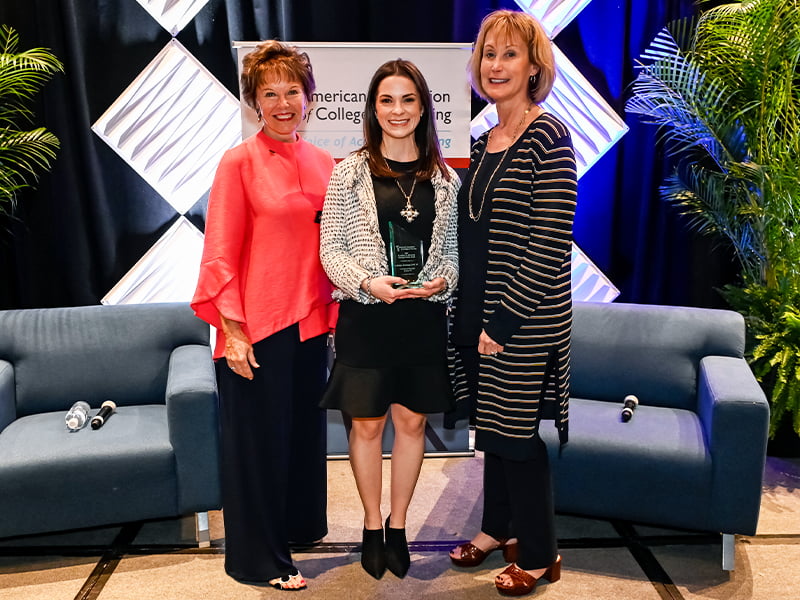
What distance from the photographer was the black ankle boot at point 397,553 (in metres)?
2.56

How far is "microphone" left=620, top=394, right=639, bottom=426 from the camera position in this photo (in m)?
2.92

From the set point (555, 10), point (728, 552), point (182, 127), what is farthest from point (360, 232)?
point (555, 10)

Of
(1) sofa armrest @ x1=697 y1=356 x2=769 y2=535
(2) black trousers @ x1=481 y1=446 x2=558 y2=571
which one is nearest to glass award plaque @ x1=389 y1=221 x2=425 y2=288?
(2) black trousers @ x1=481 y1=446 x2=558 y2=571

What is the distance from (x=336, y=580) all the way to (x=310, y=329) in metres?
0.84

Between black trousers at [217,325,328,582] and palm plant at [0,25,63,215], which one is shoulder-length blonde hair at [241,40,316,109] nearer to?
black trousers at [217,325,328,582]

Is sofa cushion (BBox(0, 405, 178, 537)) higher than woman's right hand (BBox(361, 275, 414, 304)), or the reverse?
woman's right hand (BBox(361, 275, 414, 304))

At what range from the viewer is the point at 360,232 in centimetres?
230

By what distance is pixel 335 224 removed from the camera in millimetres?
2307

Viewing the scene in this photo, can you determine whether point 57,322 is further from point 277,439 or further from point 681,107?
point 681,107

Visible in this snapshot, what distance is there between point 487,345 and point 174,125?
2424mm

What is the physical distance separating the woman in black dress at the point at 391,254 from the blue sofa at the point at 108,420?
0.68 m

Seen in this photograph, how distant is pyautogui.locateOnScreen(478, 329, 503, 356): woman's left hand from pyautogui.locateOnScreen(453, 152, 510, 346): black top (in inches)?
3.7

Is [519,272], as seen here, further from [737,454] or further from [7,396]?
[7,396]

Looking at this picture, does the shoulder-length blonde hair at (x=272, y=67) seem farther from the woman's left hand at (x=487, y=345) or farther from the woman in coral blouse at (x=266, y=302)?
the woman's left hand at (x=487, y=345)
